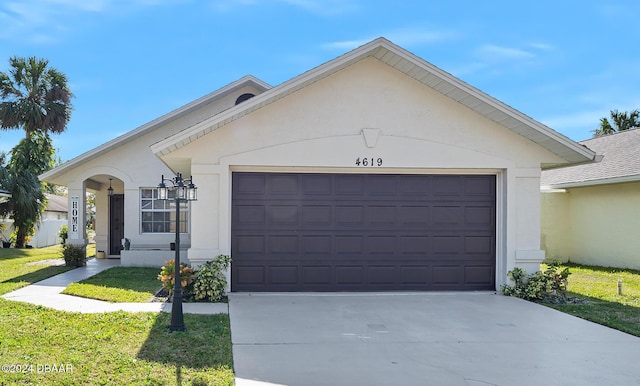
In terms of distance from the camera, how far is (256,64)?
55.9 feet

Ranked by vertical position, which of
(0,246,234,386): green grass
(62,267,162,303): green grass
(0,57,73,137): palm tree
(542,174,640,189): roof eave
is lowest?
(62,267,162,303): green grass

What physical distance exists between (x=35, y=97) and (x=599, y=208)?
2285cm

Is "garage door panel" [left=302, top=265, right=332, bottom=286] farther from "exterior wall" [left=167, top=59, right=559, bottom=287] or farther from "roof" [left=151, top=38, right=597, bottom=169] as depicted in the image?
"roof" [left=151, top=38, right=597, bottom=169]

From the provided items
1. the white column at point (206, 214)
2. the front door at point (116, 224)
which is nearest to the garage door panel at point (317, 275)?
the white column at point (206, 214)

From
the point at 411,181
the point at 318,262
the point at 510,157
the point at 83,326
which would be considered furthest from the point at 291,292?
the point at 510,157

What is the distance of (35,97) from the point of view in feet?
72.3

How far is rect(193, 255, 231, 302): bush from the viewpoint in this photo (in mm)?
9578

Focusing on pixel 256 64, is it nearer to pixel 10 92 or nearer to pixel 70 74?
pixel 70 74

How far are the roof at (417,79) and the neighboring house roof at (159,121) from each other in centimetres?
572

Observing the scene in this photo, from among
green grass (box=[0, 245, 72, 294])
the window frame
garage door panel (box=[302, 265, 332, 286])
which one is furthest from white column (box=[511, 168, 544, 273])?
green grass (box=[0, 245, 72, 294])

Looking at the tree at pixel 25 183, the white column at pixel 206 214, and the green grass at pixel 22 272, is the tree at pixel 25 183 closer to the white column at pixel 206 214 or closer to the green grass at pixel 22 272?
the green grass at pixel 22 272

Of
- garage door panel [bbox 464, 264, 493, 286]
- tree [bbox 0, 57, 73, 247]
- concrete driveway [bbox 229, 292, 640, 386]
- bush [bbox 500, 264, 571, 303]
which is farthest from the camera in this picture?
tree [bbox 0, 57, 73, 247]

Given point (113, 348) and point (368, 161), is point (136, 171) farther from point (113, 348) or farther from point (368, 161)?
point (113, 348)

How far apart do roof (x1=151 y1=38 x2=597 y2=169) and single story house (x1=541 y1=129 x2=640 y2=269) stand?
662 cm
